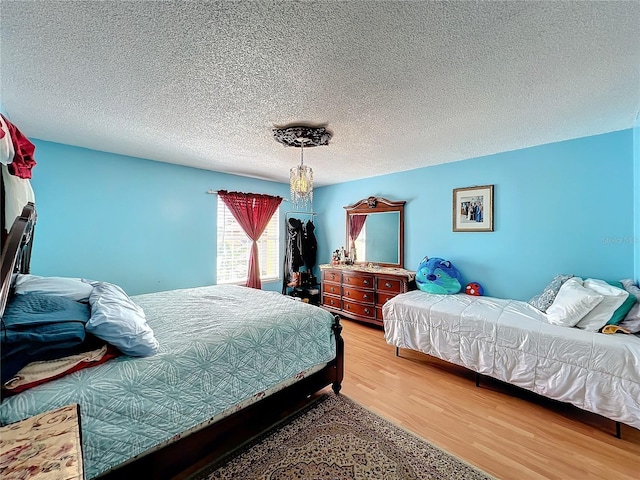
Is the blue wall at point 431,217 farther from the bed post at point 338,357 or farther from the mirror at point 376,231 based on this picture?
the bed post at point 338,357

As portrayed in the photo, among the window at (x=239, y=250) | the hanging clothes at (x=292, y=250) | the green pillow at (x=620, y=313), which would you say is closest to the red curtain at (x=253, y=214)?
the window at (x=239, y=250)

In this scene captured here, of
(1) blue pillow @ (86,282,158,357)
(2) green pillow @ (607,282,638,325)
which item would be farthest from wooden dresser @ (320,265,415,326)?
(1) blue pillow @ (86,282,158,357)

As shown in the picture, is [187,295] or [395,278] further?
[395,278]

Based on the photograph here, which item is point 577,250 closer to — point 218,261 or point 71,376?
point 71,376

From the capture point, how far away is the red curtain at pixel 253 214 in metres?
4.29

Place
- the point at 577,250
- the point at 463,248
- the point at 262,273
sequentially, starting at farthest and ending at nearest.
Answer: the point at 262,273
the point at 463,248
the point at 577,250

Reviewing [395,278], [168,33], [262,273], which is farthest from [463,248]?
[168,33]

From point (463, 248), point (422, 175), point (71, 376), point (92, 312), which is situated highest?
point (422, 175)

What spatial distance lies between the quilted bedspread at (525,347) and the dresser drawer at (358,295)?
0.80 metres

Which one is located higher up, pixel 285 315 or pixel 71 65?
pixel 71 65

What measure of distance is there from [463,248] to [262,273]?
10.7 ft

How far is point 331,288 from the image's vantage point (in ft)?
14.8

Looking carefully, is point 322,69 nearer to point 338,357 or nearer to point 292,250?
point 338,357

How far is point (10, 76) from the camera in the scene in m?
1.61
